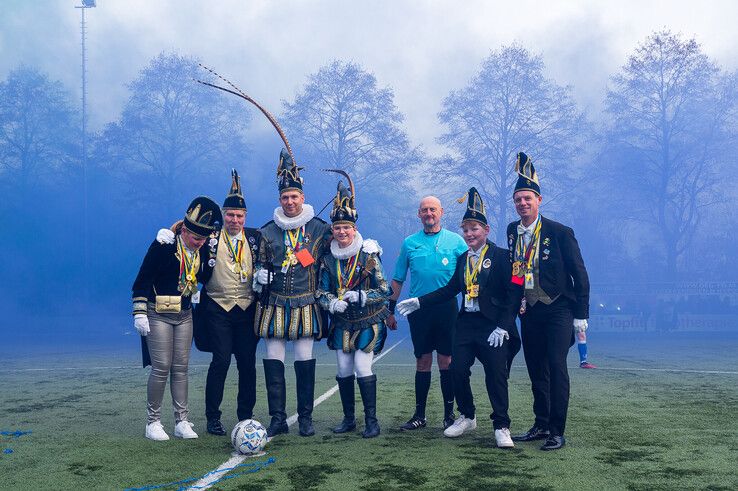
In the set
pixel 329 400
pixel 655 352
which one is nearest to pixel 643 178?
pixel 655 352

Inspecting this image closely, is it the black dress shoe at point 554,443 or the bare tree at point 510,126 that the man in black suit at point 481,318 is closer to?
the black dress shoe at point 554,443

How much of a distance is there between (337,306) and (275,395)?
3.56ft

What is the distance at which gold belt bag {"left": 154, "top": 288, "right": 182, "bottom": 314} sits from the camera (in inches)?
272

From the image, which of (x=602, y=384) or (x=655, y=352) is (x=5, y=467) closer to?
(x=602, y=384)

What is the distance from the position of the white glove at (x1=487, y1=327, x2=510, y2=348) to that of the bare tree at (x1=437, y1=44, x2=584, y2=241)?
100 feet

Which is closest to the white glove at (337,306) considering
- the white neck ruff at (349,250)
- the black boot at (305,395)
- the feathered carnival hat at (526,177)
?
the white neck ruff at (349,250)

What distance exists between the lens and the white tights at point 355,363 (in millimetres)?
7090

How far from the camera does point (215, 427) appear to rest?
7195 mm

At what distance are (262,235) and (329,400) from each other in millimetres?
3138

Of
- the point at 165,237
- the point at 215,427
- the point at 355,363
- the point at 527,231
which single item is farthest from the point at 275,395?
the point at 527,231

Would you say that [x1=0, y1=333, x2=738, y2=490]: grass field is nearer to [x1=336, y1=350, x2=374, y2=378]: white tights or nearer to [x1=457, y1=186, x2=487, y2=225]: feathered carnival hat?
[x1=336, y1=350, x2=374, y2=378]: white tights

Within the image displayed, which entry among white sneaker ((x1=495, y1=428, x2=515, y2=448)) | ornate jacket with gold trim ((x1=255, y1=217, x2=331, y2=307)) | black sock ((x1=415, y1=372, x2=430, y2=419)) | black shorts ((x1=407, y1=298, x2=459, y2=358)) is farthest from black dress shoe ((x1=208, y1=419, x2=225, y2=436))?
white sneaker ((x1=495, y1=428, x2=515, y2=448))

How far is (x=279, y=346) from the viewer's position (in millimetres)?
7086

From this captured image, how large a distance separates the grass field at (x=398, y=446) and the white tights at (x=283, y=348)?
77 cm
